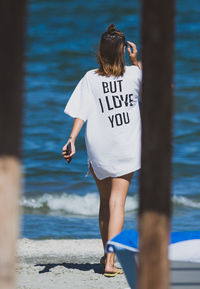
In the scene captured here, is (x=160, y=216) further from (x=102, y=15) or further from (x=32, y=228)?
(x=102, y=15)

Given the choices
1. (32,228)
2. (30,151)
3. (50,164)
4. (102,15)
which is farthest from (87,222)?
(102,15)

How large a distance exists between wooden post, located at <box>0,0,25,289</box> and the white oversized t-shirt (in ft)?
7.75

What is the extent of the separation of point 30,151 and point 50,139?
2.46 feet

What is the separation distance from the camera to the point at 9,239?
256cm

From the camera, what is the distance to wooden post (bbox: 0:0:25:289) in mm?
2537

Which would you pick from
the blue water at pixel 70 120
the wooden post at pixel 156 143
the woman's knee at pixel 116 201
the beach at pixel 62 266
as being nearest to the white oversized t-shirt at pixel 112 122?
the woman's knee at pixel 116 201

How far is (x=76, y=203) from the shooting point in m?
9.50

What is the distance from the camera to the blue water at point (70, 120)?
877 cm

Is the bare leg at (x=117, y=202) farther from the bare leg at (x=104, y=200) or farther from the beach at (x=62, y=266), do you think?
the beach at (x=62, y=266)

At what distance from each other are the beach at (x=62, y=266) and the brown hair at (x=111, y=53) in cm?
136

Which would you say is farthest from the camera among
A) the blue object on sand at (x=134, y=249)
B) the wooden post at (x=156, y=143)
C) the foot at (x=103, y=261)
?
the foot at (x=103, y=261)

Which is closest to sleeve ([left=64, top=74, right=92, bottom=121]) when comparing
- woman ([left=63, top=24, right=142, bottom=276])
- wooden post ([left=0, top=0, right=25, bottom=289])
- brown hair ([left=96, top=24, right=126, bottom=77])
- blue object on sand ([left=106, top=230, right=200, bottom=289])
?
woman ([left=63, top=24, right=142, bottom=276])

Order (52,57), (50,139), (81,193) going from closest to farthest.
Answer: (81,193) < (50,139) < (52,57)

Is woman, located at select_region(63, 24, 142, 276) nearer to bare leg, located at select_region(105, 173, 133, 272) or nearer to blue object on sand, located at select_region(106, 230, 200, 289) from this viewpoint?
bare leg, located at select_region(105, 173, 133, 272)
